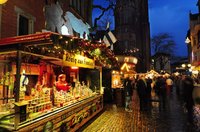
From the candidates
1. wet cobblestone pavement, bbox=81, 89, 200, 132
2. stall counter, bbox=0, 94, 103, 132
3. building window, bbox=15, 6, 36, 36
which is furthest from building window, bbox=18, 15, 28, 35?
wet cobblestone pavement, bbox=81, 89, 200, 132

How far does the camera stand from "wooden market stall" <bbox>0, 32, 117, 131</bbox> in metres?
6.01

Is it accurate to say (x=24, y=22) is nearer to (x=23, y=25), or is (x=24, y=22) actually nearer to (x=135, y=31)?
(x=23, y=25)

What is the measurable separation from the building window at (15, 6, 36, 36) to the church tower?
41.4m

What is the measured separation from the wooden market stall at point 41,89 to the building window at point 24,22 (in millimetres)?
1637

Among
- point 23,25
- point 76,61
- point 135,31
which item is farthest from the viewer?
point 135,31

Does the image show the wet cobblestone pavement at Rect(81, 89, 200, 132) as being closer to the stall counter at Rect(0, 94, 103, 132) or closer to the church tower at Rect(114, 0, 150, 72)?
the stall counter at Rect(0, 94, 103, 132)

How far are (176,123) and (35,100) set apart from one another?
6.43 m

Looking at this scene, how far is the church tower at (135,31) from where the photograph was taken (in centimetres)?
5599

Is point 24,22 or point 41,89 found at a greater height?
point 24,22

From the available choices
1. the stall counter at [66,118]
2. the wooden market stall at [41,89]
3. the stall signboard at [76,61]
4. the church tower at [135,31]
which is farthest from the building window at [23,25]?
the church tower at [135,31]

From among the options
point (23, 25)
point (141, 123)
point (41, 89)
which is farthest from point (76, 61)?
point (141, 123)

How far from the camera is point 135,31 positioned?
5891 cm

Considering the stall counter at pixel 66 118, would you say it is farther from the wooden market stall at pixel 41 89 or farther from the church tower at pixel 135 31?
the church tower at pixel 135 31

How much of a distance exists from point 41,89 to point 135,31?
173 feet
